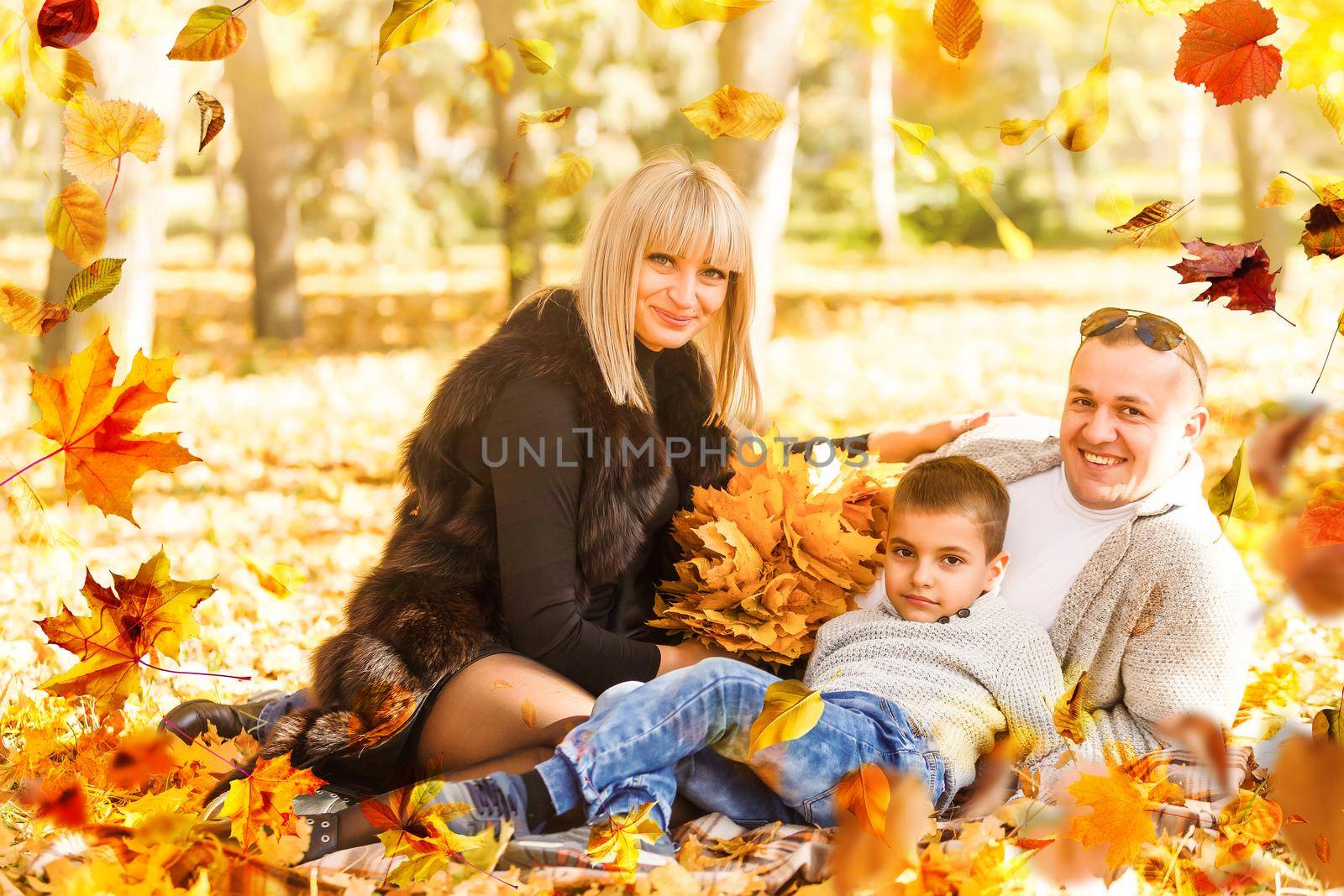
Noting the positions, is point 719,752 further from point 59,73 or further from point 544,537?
point 59,73

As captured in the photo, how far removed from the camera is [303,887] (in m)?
2.24

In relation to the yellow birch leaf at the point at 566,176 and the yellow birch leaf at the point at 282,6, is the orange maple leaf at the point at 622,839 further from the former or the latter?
the yellow birch leaf at the point at 282,6

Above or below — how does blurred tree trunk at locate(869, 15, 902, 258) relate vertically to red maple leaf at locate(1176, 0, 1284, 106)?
above

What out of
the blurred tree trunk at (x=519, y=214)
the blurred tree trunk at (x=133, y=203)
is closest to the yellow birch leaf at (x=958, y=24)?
the blurred tree trunk at (x=133, y=203)

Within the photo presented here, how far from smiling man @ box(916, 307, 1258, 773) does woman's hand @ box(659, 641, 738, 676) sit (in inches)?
28.9

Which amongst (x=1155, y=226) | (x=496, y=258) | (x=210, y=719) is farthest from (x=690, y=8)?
(x=496, y=258)

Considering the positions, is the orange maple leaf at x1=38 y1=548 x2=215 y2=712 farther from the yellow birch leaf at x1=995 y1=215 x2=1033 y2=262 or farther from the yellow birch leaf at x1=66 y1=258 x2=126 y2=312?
the yellow birch leaf at x1=995 y1=215 x2=1033 y2=262

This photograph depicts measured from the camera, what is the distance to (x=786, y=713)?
1.97m

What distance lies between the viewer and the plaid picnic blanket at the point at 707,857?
225 centimetres

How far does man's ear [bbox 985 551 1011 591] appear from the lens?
2.84 metres

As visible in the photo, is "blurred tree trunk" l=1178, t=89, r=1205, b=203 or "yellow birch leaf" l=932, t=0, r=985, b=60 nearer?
"yellow birch leaf" l=932, t=0, r=985, b=60

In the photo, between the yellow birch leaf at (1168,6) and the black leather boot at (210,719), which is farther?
the black leather boot at (210,719)

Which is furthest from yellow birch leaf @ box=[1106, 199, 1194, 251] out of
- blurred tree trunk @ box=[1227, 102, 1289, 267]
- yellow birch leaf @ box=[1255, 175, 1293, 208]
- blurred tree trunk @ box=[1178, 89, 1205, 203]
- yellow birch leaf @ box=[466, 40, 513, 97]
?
blurred tree trunk @ box=[1178, 89, 1205, 203]

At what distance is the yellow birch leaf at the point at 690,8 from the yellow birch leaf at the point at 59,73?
3.08 feet
